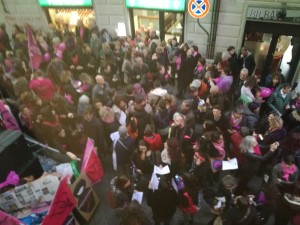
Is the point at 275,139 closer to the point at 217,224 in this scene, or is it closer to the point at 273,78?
the point at 217,224

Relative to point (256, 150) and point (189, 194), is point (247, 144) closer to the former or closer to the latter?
point (256, 150)

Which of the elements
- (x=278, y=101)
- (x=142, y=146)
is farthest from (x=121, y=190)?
(x=278, y=101)

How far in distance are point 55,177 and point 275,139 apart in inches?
142

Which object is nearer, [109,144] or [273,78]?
[109,144]

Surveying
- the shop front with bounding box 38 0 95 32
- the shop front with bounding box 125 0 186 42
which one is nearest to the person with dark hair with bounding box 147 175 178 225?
the shop front with bounding box 125 0 186 42

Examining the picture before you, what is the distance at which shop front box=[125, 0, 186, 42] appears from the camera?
826 centimetres

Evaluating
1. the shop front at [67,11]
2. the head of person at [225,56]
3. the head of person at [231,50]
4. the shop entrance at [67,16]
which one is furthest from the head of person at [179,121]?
the shop entrance at [67,16]

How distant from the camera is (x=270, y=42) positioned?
7.54 meters

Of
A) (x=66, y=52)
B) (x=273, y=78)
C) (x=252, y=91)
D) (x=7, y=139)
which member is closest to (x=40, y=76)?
(x=66, y=52)

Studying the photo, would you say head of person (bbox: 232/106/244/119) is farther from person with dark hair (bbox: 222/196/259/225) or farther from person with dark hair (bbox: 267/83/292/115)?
person with dark hair (bbox: 222/196/259/225)

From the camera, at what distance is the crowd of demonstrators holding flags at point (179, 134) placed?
145 inches

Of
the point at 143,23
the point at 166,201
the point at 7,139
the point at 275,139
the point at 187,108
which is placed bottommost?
the point at 166,201

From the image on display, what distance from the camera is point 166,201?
11.8ft

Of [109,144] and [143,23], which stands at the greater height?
[143,23]
